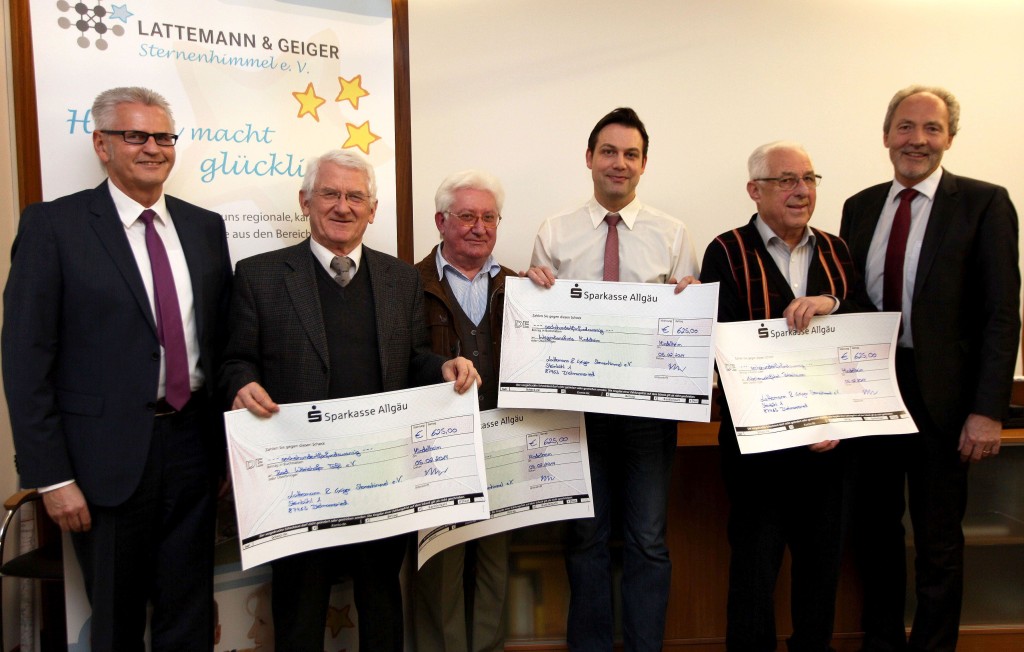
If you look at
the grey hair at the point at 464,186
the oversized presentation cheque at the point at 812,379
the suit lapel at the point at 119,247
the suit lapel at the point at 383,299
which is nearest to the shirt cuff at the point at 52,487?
the suit lapel at the point at 119,247

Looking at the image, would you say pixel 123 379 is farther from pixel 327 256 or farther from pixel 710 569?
pixel 710 569

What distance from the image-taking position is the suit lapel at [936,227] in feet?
6.67

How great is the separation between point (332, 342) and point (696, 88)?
6.84 feet

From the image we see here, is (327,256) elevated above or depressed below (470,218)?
below

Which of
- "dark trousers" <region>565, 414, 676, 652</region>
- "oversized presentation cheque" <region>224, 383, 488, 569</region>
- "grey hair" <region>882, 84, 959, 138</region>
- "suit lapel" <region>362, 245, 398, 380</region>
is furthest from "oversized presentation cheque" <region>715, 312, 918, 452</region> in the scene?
"suit lapel" <region>362, 245, 398, 380</region>

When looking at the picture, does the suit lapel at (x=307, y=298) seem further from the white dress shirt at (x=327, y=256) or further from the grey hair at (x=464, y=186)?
the grey hair at (x=464, y=186)

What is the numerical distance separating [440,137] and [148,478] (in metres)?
1.78

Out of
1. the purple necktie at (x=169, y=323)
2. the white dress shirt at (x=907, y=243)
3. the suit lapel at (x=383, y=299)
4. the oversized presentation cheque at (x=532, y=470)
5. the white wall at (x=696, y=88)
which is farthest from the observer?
the white wall at (x=696, y=88)

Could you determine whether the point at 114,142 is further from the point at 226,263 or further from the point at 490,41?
the point at 490,41

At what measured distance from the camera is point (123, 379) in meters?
1.66

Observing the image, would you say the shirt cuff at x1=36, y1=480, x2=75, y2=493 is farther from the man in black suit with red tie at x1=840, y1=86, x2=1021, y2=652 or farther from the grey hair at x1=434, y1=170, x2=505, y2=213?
the man in black suit with red tie at x1=840, y1=86, x2=1021, y2=652

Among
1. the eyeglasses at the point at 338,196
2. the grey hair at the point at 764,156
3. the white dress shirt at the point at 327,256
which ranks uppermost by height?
the grey hair at the point at 764,156

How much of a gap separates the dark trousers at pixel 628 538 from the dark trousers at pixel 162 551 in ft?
3.88

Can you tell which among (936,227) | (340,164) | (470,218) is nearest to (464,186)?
(470,218)
